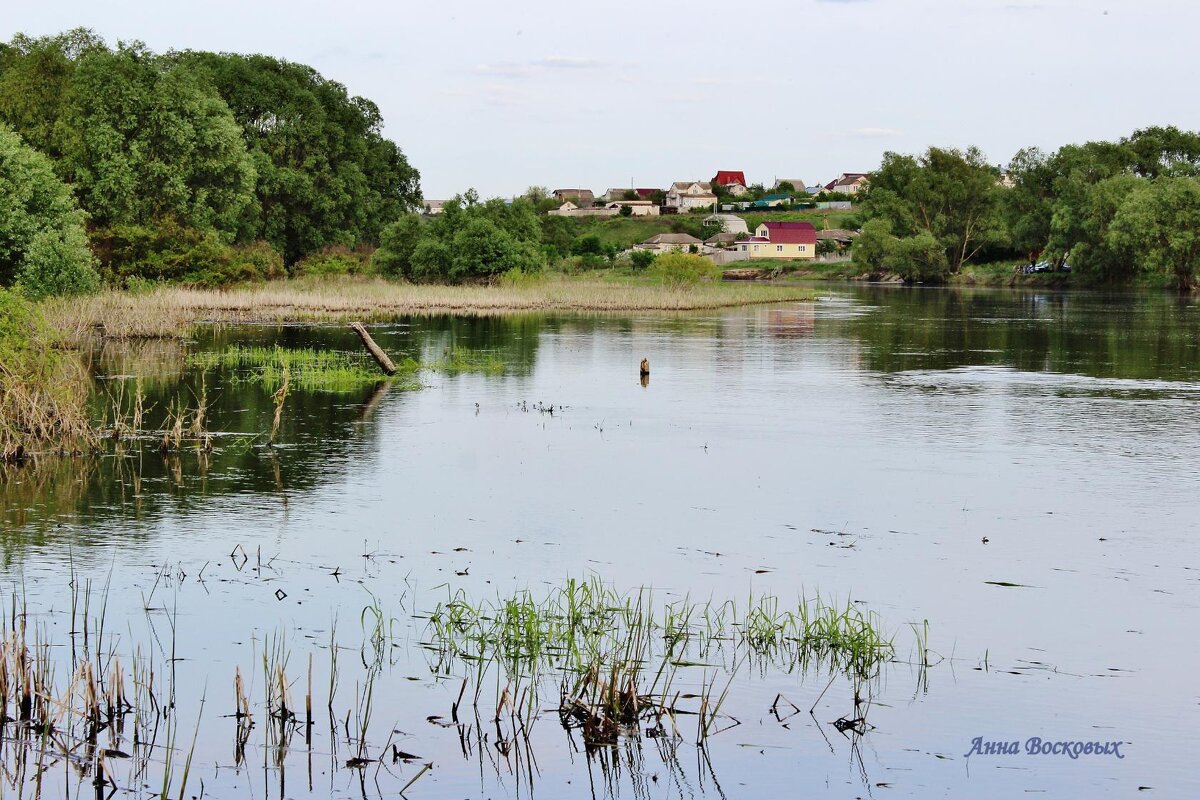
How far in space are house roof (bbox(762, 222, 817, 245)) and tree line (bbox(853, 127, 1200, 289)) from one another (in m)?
25.3

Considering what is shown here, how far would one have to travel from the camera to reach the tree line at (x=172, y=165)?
143 ft

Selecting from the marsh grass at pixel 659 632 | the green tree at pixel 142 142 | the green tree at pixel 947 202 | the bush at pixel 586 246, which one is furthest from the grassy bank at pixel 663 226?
the marsh grass at pixel 659 632

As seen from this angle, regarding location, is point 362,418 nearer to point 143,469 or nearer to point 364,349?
point 143,469

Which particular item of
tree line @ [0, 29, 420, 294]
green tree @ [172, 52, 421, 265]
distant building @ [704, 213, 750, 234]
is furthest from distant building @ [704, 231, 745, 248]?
green tree @ [172, 52, 421, 265]

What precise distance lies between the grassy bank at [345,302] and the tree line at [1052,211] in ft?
103

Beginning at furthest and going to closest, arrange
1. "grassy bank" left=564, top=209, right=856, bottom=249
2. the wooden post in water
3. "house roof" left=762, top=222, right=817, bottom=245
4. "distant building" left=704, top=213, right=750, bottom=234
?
"distant building" left=704, top=213, right=750, bottom=234, "grassy bank" left=564, top=209, right=856, bottom=249, "house roof" left=762, top=222, right=817, bottom=245, the wooden post in water

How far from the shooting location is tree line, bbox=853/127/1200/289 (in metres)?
100

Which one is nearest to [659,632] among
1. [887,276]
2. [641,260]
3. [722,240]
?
[641,260]

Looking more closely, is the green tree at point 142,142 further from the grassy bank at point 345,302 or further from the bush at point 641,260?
the bush at point 641,260

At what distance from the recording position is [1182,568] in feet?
52.3

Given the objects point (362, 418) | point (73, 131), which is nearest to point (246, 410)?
point (362, 418)

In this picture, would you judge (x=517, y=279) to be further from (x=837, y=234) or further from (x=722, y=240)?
(x=837, y=234)

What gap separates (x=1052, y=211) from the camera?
12269 centimetres

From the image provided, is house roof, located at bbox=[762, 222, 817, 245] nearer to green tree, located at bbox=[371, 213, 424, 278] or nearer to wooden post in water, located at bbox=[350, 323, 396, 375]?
green tree, located at bbox=[371, 213, 424, 278]
